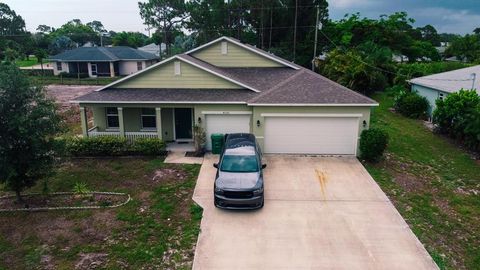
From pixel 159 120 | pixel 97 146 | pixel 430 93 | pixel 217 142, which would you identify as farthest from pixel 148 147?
pixel 430 93

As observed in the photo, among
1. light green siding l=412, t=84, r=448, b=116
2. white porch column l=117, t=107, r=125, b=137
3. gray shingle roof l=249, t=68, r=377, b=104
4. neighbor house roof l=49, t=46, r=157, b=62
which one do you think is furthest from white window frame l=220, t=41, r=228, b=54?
neighbor house roof l=49, t=46, r=157, b=62

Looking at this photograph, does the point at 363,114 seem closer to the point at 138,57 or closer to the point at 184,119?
the point at 184,119

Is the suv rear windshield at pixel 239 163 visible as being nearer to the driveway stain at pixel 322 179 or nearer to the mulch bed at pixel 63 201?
the driveway stain at pixel 322 179

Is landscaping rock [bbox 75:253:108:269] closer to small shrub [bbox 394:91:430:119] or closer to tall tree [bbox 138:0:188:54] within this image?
small shrub [bbox 394:91:430:119]

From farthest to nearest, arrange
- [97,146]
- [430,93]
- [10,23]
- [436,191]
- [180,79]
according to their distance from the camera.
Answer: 1. [10,23]
2. [430,93]
3. [180,79]
4. [97,146]
5. [436,191]

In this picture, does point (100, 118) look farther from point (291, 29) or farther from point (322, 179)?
point (291, 29)

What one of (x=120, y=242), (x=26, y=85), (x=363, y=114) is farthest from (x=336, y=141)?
(x=26, y=85)
